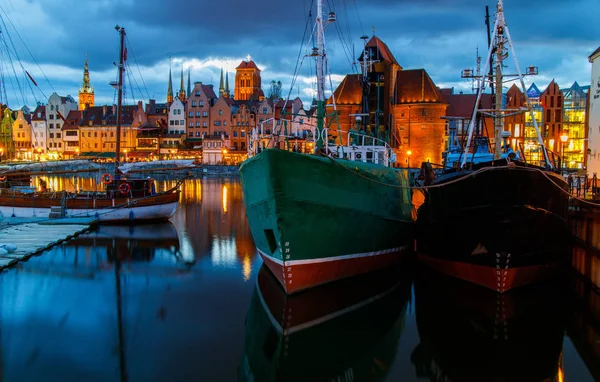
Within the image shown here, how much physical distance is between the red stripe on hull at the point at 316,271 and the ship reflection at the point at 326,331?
28 cm

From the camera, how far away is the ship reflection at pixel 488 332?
38.3ft

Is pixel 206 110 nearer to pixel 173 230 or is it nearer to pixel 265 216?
pixel 173 230

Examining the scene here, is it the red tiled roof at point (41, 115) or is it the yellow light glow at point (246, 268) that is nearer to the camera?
the yellow light glow at point (246, 268)

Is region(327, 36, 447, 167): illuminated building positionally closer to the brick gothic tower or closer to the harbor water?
→ the harbor water

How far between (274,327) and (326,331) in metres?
1.42

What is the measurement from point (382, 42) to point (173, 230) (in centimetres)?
4920

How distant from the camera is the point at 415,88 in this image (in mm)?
71562

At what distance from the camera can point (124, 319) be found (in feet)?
47.4

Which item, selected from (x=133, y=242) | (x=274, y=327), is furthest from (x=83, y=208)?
(x=274, y=327)

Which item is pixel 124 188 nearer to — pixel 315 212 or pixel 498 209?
pixel 315 212

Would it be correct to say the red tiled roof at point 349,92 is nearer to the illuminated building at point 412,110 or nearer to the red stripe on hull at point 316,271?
the illuminated building at point 412,110

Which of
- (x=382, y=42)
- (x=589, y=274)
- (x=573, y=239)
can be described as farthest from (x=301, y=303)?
(x=382, y=42)

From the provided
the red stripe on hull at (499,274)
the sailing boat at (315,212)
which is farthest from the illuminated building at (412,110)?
the sailing boat at (315,212)

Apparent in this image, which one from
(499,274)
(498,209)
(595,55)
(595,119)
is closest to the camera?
(498,209)
